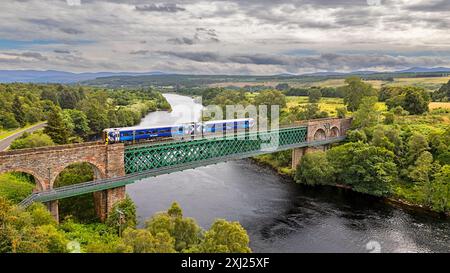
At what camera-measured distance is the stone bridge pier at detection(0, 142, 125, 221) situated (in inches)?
1275

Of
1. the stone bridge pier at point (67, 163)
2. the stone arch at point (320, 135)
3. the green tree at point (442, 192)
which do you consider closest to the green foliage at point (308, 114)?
the stone arch at point (320, 135)

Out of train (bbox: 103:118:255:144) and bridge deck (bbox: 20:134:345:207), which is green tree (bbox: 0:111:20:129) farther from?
bridge deck (bbox: 20:134:345:207)

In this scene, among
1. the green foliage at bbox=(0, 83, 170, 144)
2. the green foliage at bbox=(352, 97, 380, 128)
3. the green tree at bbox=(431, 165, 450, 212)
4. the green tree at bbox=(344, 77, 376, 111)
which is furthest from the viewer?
the green tree at bbox=(344, 77, 376, 111)

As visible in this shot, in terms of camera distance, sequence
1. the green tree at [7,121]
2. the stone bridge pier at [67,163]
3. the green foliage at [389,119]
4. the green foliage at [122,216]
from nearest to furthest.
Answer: the stone bridge pier at [67,163] < the green foliage at [122,216] < the green foliage at [389,119] < the green tree at [7,121]

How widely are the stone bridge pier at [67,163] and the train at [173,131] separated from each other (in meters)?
2.62

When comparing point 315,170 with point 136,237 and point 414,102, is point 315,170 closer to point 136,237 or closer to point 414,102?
point 414,102

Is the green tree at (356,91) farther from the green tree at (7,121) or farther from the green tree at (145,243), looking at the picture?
the green tree at (145,243)

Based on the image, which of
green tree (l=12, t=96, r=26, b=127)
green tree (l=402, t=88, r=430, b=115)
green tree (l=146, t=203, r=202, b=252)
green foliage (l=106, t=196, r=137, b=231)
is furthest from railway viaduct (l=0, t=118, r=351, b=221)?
green tree (l=12, t=96, r=26, b=127)

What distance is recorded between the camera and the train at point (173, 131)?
41.0 m

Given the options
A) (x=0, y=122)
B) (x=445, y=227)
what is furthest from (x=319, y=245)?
(x=0, y=122)

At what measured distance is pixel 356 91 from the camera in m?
84.7

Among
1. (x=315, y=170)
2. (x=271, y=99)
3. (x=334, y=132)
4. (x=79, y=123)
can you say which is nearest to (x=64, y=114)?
(x=79, y=123)

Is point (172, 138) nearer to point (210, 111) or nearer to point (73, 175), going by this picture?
point (73, 175)

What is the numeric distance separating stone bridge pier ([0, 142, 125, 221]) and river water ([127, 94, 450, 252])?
4202mm
